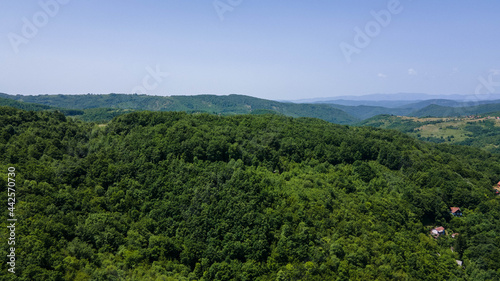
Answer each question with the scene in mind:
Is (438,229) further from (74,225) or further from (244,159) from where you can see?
(74,225)

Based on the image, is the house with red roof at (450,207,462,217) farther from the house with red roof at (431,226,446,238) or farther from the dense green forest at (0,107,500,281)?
the house with red roof at (431,226,446,238)

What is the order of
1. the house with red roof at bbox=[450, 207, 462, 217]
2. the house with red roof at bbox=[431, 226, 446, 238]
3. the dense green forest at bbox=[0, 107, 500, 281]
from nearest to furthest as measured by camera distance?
the dense green forest at bbox=[0, 107, 500, 281], the house with red roof at bbox=[431, 226, 446, 238], the house with red roof at bbox=[450, 207, 462, 217]

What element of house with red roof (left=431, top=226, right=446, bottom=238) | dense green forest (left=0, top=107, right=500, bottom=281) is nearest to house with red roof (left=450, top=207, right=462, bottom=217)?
dense green forest (left=0, top=107, right=500, bottom=281)

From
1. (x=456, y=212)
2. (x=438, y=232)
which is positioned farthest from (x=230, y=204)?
(x=456, y=212)

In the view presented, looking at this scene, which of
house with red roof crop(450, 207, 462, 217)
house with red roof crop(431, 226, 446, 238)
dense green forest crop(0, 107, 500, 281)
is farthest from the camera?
house with red roof crop(450, 207, 462, 217)

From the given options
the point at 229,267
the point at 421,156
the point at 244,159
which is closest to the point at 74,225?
the point at 229,267

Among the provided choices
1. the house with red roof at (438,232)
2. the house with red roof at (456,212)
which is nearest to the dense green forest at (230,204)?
the house with red roof at (456,212)

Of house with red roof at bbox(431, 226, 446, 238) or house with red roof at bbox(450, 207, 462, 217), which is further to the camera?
house with red roof at bbox(450, 207, 462, 217)

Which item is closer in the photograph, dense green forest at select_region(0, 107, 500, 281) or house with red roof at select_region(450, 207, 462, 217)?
dense green forest at select_region(0, 107, 500, 281)

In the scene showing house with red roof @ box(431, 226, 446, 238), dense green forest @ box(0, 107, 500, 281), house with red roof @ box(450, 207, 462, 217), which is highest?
dense green forest @ box(0, 107, 500, 281)

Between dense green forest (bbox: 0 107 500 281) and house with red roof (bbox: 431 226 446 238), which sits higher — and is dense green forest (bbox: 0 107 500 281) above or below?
above
